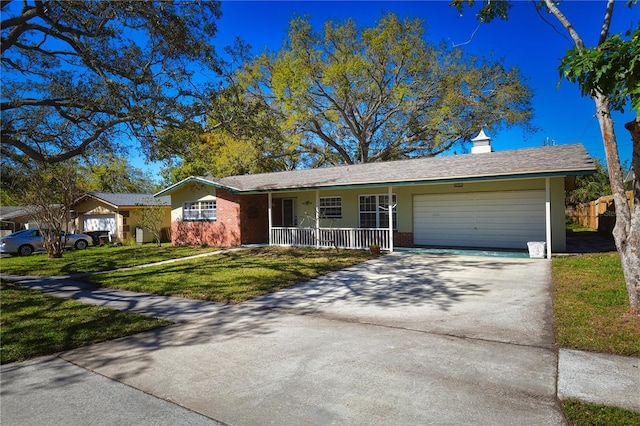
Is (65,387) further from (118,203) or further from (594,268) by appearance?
(118,203)

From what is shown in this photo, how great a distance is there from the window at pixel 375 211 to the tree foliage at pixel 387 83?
37.6 ft

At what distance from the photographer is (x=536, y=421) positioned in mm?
3121

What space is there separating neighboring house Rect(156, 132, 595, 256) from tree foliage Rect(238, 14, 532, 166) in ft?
27.4

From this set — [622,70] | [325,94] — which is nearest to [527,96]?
[325,94]

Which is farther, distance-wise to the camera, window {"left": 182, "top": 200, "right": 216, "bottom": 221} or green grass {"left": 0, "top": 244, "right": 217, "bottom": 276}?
window {"left": 182, "top": 200, "right": 216, "bottom": 221}

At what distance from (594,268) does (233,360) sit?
9558 millimetres

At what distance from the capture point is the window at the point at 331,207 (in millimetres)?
18047

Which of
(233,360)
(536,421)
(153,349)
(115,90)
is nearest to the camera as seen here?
(536,421)

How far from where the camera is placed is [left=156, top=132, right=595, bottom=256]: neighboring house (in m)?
13.4

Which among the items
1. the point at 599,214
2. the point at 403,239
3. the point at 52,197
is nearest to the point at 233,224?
the point at 52,197

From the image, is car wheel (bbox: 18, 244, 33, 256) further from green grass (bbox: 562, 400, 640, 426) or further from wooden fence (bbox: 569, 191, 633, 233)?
wooden fence (bbox: 569, 191, 633, 233)

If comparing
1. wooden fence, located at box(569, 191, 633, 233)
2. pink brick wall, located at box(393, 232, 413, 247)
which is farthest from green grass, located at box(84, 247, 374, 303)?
wooden fence, located at box(569, 191, 633, 233)

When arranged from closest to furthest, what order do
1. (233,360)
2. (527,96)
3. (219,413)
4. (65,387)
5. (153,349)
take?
(219,413) → (65,387) → (233,360) → (153,349) → (527,96)

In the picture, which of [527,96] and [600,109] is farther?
[527,96]
